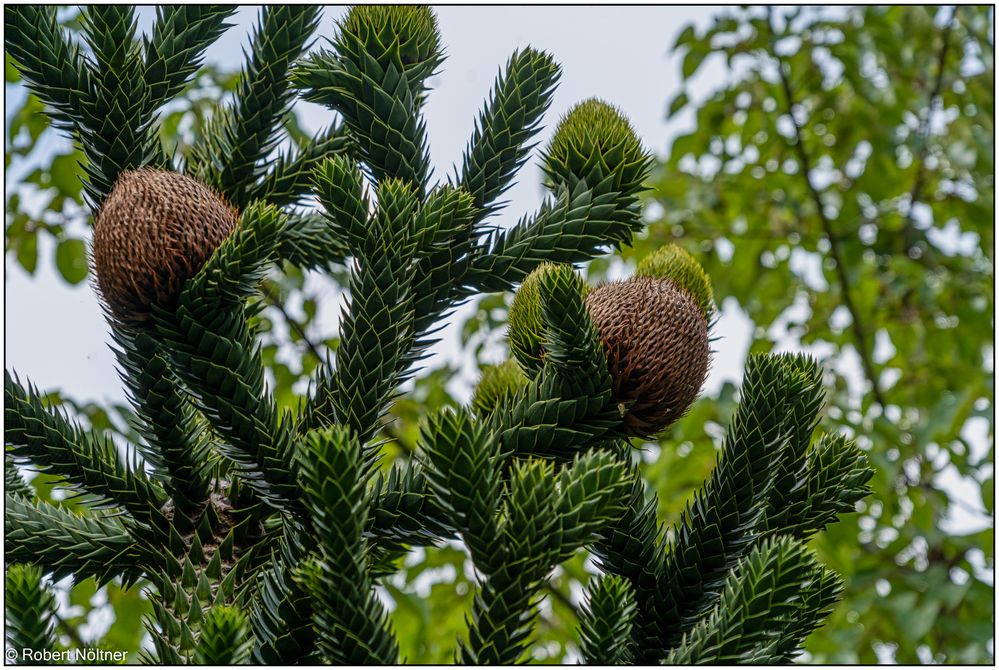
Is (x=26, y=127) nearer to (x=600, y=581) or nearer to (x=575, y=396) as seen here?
(x=575, y=396)

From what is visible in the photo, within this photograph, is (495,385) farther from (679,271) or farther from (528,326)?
(679,271)

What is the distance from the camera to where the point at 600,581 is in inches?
41.2

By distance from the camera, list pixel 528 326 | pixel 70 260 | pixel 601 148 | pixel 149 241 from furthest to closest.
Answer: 1. pixel 70 260
2. pixel 601 148
3. pixel 528 326
4. pixel 149 241

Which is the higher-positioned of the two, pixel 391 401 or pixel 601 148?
pixel 601 148

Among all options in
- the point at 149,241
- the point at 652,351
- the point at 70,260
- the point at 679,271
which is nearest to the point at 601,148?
the point at 679,271

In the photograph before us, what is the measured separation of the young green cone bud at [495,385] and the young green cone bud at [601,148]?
12.5 inches

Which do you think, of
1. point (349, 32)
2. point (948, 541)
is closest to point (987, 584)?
point (948, 541)

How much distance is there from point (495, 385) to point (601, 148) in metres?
0.41

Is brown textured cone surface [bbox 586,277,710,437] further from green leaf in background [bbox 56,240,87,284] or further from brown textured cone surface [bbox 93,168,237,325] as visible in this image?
green leaf in background [bbox 56,240,87,284]

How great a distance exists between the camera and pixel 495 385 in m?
1.54

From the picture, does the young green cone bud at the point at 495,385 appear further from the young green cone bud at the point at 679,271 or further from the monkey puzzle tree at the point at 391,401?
the young green cone bud at the point at 679,271

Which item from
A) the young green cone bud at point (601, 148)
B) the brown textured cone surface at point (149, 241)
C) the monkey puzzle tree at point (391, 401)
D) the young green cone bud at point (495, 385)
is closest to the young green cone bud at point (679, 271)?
the monkey puzzle tree at point (391, 401)

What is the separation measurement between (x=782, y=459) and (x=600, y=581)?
0.39 m

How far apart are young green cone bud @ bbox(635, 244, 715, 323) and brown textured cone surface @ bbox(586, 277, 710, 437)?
0.09m
